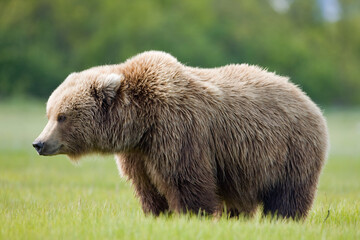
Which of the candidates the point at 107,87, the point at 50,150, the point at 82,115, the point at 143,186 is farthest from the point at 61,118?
the point at 143,186

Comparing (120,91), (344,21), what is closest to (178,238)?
(120,91)

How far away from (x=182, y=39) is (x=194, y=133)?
5033cm

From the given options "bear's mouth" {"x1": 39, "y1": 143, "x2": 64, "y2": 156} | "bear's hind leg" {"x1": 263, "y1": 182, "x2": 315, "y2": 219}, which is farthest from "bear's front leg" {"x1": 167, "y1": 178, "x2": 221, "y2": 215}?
"bear's mouth" {"x1": 39, "y1": 143, "x2": 64, "y2": 156}

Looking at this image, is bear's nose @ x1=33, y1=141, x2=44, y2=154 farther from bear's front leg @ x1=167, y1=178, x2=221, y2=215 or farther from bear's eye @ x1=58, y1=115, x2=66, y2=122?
bear's front leg @ x1=167, y1=178, x2=221, y2=215

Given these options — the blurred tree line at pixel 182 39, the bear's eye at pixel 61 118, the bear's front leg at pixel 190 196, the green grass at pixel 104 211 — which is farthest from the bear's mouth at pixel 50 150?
the blurred tree line at pixel 182 39

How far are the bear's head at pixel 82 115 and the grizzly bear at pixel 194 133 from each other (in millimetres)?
11

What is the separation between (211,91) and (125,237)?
217cm

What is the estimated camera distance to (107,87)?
6.16 metres

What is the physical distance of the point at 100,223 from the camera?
548cm

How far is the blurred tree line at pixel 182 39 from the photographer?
45906 mm

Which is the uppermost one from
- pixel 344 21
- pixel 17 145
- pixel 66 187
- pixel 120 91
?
pixel 344 21

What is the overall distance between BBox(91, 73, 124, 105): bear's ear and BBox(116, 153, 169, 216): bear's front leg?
0.72 m

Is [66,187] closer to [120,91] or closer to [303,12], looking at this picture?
[120,91]

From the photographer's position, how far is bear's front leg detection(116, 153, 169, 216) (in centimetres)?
641
